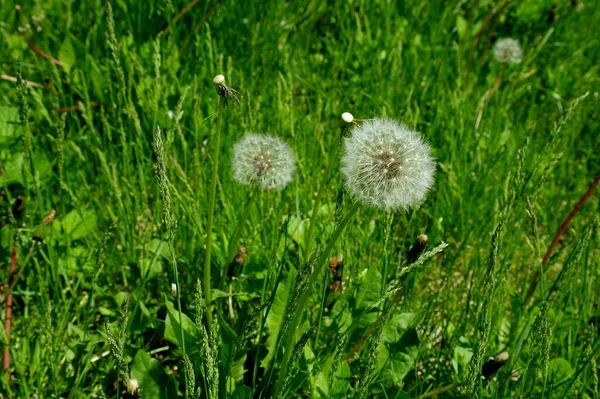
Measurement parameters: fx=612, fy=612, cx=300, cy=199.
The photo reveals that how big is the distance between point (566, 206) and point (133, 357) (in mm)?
1888

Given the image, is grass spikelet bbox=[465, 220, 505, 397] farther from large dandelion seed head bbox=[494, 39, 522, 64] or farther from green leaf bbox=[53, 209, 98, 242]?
large dandelion seed head bbox=[494, 39, 522, 64]

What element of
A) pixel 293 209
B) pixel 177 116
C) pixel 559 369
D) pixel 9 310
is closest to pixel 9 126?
pixel 9 310

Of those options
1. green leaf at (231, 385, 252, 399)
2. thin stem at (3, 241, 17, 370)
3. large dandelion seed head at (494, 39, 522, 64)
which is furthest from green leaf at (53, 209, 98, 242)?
large dandelion seed head at (494, 39, 522, 64)

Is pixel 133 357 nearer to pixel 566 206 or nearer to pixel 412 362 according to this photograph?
pixel 412 362

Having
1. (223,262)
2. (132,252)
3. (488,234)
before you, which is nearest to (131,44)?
(132,252)

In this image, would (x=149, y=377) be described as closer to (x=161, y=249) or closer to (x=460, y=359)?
(x=161, y=249)

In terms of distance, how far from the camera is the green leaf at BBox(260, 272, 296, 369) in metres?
1.66

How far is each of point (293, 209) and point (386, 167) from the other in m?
0.98

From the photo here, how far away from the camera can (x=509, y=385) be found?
185 centimetres

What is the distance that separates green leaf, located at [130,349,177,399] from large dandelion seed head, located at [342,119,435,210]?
26.8 inches

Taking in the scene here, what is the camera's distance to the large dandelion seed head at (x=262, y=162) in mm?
1772

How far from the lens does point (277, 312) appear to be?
168cm

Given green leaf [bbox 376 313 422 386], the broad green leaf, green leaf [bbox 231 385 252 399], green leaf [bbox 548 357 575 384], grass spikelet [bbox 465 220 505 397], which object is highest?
grass spikelet [bbox 465 220 505 397]

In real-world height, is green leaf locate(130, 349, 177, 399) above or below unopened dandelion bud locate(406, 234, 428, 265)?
below
